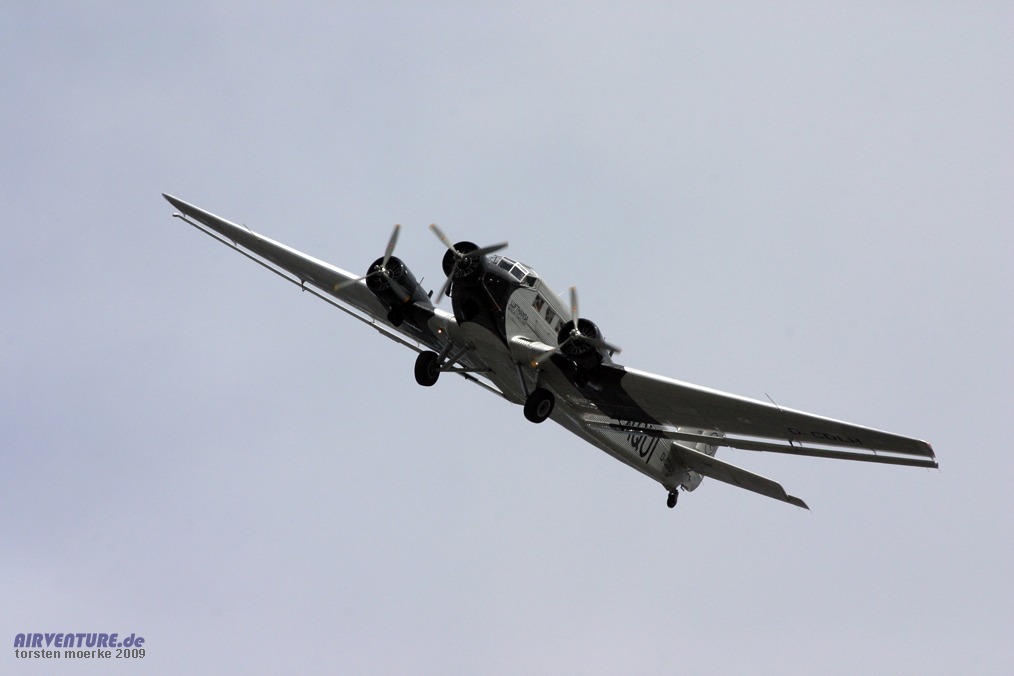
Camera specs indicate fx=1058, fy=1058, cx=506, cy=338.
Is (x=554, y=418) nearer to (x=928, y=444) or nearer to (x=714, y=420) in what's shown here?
(x=714, y=420)

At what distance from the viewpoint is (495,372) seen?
27328 mm

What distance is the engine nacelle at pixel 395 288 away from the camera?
1082 inches

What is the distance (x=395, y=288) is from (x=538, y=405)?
5.21 metres

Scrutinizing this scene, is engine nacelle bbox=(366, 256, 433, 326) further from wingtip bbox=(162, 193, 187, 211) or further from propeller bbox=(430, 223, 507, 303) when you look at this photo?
wingtip bbox=(162, 193, 187, 211)

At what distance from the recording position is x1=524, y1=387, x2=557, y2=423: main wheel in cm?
2522

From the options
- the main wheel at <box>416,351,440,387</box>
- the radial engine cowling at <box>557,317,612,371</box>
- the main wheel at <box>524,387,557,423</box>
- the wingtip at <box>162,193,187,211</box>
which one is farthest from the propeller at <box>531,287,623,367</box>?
the wingtip at <box>162,193,187,211</box>

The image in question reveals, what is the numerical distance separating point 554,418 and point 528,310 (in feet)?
13.0

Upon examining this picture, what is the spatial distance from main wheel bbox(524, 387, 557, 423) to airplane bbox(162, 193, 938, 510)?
0.09ft

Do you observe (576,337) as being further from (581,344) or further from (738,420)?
(738,420)

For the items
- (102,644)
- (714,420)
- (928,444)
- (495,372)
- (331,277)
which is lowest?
(102,644)

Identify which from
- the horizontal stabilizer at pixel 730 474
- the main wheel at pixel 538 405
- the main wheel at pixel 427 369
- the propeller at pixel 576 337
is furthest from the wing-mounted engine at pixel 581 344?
the horizontal stabilizer at pixel 730 474

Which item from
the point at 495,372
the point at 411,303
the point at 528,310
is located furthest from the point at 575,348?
the point at 411,303

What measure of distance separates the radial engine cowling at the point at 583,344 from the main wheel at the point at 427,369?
4296 millimetres

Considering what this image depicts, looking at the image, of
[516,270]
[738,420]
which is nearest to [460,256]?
[516,270]
